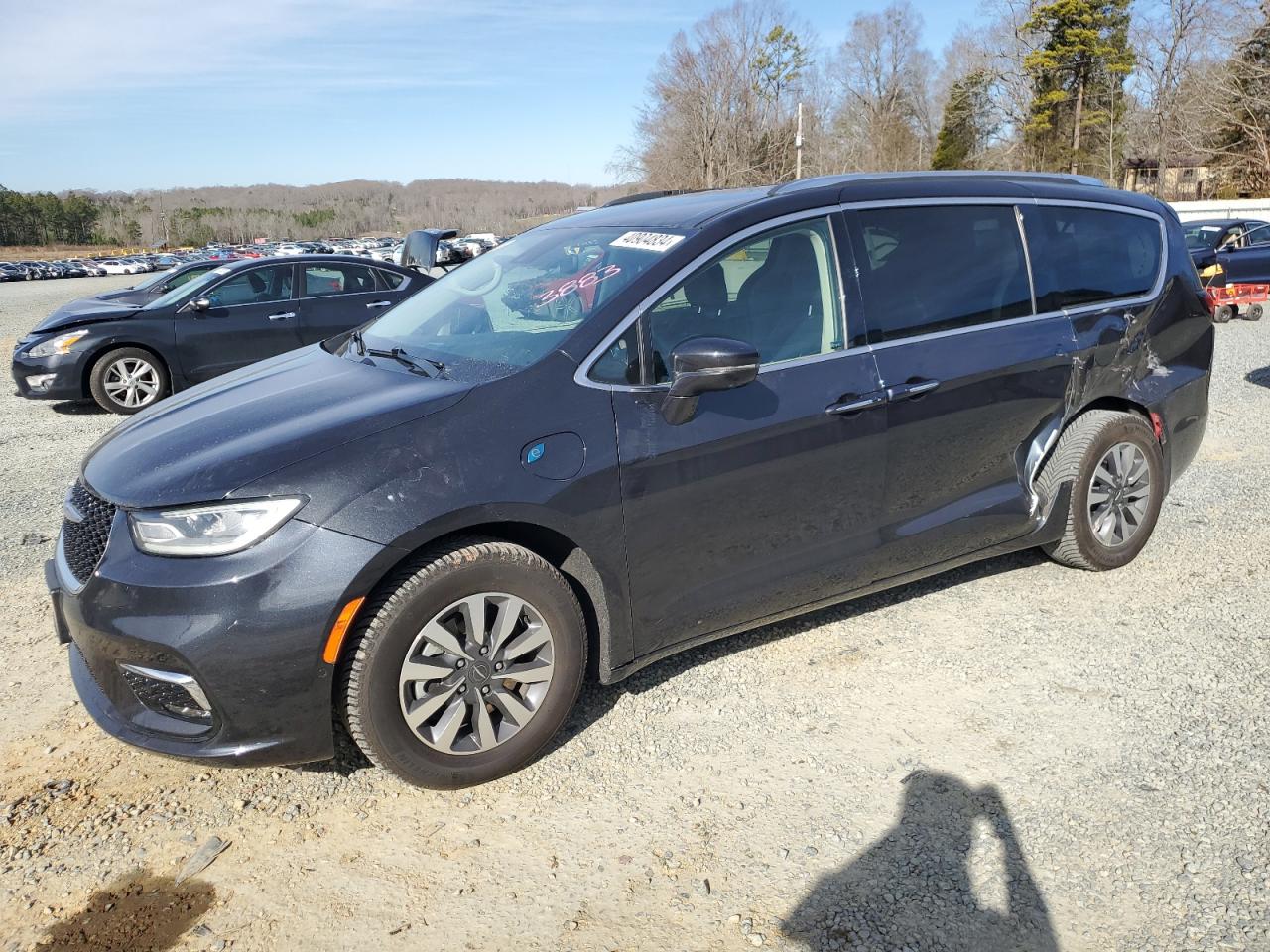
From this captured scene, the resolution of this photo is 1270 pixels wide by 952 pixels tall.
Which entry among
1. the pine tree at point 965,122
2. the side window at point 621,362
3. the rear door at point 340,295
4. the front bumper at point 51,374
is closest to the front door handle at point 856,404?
the side window at point 621,362

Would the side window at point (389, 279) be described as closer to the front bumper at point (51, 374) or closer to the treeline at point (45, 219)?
the front bumper at point (51, 374)

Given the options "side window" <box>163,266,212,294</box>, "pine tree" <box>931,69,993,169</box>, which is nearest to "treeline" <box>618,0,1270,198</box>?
"pine tree" <box>931,69,993,169</box>

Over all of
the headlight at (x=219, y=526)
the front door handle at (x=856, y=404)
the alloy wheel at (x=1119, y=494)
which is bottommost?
the alloy wheel at (x=1119, y=494)

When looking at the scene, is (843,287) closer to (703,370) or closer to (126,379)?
(703,370)

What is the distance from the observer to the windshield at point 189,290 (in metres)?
9.88

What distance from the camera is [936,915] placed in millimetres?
2475

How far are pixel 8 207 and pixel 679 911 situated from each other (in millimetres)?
158017

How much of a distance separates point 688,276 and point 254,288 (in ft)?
26.4

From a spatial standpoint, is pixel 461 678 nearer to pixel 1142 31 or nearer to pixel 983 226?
pixel 983 226

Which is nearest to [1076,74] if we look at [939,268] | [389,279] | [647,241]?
[389,279]

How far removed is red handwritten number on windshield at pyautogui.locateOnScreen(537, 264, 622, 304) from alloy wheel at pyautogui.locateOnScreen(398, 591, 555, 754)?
3.85 ft

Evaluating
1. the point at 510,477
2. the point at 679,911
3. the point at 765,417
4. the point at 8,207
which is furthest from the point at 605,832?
the point at 8,207

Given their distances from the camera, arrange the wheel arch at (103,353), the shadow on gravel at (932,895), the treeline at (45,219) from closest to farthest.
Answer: the shadow on gravel at (932,895), the wheel arch at (103,353), the treeline at (45,219)

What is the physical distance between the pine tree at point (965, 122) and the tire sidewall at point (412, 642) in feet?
223
